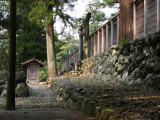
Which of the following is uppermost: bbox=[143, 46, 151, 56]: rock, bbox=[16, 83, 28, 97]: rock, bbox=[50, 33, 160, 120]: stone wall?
bbox=[143, 46, 151, 56]: rock

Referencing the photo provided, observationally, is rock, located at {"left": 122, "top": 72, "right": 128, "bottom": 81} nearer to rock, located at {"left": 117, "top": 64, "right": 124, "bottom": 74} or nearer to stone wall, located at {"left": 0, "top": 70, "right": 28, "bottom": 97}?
rock, located at {"left": 117, "top": 64, "right": 124, "bottom": 74}

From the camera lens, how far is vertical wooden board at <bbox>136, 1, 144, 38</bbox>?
806 centimetres

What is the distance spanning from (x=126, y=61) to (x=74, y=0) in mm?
9420

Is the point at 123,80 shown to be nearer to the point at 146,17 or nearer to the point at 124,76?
the point at 124,76

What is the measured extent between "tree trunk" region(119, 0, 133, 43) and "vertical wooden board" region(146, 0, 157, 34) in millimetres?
1443

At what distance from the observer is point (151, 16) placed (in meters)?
7.29

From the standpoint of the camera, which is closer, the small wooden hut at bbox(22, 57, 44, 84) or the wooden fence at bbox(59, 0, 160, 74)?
the wooden fence at bbox(59, 0, 160, 74)

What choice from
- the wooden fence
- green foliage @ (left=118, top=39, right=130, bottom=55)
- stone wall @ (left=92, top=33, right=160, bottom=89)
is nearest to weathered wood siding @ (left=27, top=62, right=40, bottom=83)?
the wooden fence

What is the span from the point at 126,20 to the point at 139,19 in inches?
34.3

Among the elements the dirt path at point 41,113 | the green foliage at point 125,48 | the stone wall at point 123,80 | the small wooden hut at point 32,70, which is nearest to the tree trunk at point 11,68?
the dirt path at point 41,113

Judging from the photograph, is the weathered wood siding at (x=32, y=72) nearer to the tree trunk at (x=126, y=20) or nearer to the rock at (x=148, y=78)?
the tree trunk at (x=126, y=20)

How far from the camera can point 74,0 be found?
53.8ft

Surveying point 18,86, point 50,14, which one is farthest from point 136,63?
point 50,14

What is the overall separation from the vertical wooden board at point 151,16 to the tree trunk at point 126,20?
4.73 feet
